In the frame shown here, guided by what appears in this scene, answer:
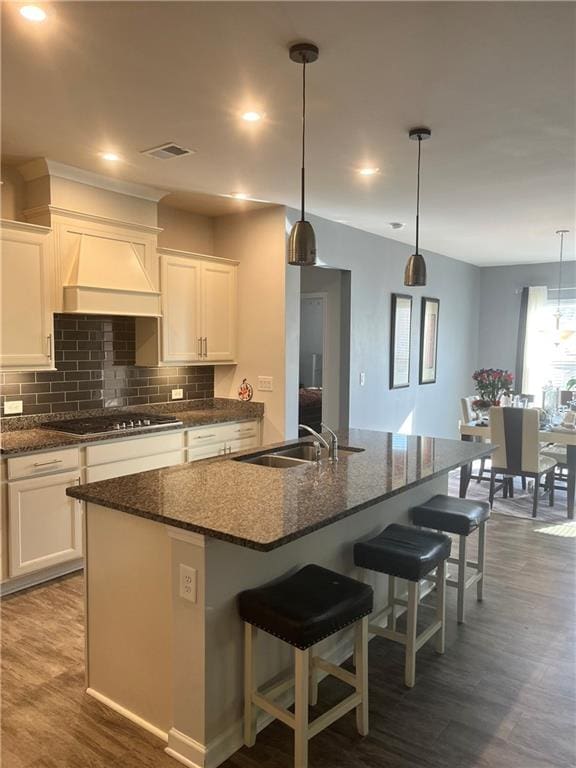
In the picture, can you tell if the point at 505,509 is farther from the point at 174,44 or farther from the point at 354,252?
the point at 174,44

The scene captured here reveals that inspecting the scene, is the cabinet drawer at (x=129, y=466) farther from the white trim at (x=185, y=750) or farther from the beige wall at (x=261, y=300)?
the white trim at (x=185, y=750)

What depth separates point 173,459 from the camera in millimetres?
4402

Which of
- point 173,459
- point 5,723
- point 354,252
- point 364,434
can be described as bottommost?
point 5,723

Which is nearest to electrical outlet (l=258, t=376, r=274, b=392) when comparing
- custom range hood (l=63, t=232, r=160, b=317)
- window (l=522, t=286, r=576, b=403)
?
custom range hood (l=63, t=232, r=160, b=317)

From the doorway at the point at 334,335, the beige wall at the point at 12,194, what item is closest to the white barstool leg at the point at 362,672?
the beige wall at the point at 12,194

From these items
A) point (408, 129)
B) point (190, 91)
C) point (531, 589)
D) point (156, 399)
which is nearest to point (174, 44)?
point (190, 91)

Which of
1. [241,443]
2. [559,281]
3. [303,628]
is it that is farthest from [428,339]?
[303,628]

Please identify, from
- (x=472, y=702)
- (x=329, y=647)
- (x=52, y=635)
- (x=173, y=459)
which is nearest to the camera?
(x=472, y=702)

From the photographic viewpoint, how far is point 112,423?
13.8 feet

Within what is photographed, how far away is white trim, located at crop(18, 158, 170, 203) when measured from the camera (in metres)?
3.74

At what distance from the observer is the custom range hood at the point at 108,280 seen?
154 inches

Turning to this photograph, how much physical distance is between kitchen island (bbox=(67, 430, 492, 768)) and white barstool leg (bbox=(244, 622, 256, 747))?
0.04 m

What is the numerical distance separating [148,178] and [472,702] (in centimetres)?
370

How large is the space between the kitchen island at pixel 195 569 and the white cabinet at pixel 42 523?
121 centimetres
